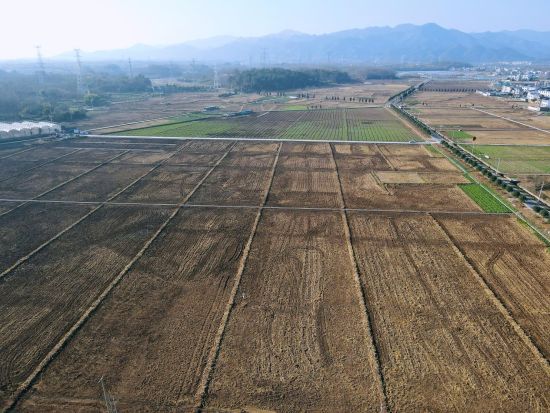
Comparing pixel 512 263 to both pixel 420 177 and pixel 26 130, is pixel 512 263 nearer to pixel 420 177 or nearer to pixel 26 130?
pixel 420 177

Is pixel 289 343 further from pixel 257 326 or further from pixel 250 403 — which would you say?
pixel 250 403

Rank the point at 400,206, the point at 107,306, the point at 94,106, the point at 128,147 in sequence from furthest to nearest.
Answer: the point at 94,106
the point at 128,147
the point at 400,206
the point at 107,306

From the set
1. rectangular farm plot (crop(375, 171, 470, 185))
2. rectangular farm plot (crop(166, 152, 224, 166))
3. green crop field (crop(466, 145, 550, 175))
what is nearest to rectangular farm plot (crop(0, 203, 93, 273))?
rectangular farm plot (crop(166, 152, 224, 166))

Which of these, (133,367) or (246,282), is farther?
(246,282)

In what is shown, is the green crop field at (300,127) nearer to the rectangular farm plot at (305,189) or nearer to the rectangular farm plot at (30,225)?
the rectangular farm plot at (305,189)

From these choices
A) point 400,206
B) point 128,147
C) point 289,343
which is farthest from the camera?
point 128,147

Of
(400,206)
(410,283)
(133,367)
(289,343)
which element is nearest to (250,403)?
(289,343)

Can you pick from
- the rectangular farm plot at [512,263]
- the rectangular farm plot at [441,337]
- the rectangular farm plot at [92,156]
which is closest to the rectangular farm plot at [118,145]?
the rectangular farm plot at [92,156]

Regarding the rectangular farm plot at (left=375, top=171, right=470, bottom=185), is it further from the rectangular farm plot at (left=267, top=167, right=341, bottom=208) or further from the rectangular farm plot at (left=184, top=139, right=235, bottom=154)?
the rectangular farm plot at (left=184, top=139, right=235, bottom=154)
